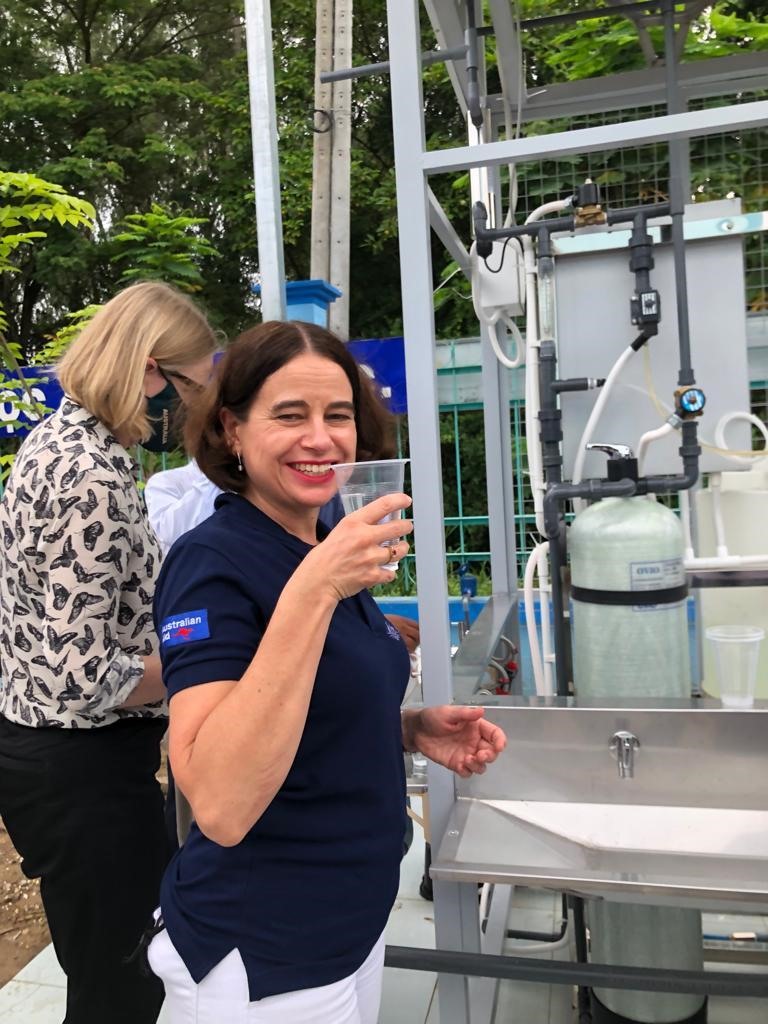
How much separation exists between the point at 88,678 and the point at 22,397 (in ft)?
13.3

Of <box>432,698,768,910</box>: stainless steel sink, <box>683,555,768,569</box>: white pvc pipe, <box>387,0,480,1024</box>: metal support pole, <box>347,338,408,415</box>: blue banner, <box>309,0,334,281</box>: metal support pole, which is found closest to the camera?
<box>432,698,768,910</box>: stainless steel sink

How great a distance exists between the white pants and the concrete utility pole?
4.43m

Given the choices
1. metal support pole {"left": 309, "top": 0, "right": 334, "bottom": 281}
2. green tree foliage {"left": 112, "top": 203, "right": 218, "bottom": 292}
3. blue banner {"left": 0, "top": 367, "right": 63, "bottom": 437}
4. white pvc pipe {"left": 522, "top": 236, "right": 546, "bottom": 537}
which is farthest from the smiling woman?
green tree foliage {"left": 112, "top": 203, "right": 218, "bottom": 292}

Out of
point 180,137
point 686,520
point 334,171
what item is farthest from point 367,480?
point 180,137

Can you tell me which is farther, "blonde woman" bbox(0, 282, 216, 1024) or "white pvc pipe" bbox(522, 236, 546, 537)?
"white pvc pipe" bbox(522, 236, 546, 537)

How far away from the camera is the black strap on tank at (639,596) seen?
161 centimetres

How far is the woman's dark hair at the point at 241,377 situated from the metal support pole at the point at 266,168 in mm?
1098

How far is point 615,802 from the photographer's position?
1.51 meters

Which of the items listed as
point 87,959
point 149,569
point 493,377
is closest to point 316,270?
point 493,377

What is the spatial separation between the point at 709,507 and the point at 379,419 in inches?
47.0

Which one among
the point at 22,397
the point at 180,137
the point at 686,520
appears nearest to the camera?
the point at 686,520

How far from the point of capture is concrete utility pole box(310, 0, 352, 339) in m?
5.25

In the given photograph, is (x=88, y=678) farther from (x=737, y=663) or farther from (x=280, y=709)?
(x=737, y=663)

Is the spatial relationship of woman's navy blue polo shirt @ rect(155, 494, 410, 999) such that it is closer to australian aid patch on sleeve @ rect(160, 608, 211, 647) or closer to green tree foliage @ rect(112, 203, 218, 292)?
australian aid patch on sleeve @ rect(160, 608, 211, 647)
